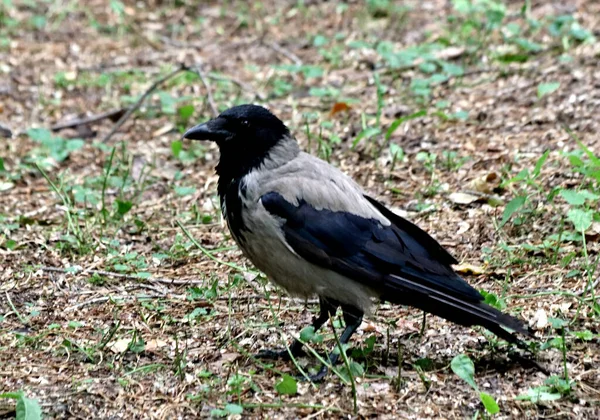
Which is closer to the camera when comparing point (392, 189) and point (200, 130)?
point (200, 130)

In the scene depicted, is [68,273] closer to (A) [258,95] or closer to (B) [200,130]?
(B) [200,130]

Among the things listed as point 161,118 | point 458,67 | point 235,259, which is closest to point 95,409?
point 235,259

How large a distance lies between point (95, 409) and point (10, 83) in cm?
540

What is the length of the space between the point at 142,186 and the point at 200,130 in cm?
204

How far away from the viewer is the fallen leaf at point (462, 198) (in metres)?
5.91

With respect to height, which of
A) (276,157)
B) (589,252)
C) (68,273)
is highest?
(276,157)

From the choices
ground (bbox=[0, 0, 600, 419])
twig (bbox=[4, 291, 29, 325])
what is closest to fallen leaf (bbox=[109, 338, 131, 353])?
ground (bbox=[0, 0, 600, 419])

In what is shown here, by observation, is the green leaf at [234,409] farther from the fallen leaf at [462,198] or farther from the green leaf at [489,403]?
the fallen leaf at [462,198]

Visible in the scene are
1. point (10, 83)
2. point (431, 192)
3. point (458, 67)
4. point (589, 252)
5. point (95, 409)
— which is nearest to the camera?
point (95, 409)

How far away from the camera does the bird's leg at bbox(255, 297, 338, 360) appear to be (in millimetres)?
4312

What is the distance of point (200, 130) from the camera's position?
464 cm

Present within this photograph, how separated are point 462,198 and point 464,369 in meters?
2.30

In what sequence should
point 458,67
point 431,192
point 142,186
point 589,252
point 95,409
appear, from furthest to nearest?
point 458,67, point 142,186, point 431,192, point 589,252, point 95,409

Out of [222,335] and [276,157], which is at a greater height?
[276,157]
